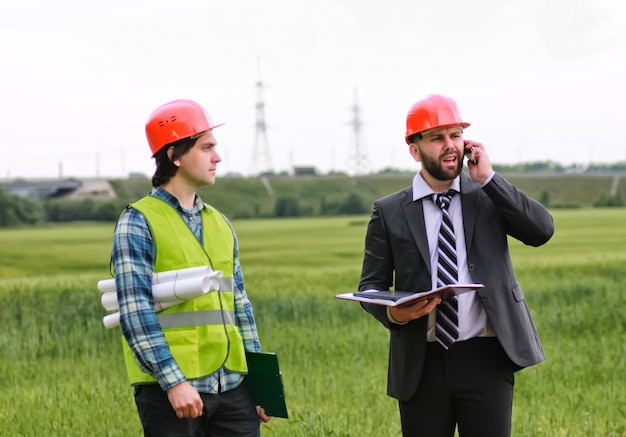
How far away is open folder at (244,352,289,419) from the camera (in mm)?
3686

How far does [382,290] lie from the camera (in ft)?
13.0

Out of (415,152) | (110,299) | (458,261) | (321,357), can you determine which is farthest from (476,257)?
(321,357)

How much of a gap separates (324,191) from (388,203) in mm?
71462

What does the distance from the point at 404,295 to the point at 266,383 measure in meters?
0.74

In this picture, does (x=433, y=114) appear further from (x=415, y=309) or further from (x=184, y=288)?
(x=184, y=288)

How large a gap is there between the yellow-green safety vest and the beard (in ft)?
3.36

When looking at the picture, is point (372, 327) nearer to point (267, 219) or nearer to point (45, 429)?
point (45, 429)

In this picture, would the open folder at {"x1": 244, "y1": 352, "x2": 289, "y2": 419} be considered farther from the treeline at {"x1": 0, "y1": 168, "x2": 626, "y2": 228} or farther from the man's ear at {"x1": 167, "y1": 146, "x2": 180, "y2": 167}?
the treeline at {"x1": 0, "y1": 168, "x2": 626, "y2": 228}

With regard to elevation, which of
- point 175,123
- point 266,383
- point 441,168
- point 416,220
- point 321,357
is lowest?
point 321,357

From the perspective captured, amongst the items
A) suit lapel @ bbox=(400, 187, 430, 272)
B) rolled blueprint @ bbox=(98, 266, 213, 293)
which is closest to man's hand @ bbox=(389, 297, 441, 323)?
suit lapel @ bbox=(400, 187, 430, 272)

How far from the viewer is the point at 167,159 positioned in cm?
360

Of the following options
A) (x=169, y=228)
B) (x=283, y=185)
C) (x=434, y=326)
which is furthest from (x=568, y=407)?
(x=283, y=185)

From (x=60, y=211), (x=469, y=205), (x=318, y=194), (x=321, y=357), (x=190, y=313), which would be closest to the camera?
(x=190, y=313)

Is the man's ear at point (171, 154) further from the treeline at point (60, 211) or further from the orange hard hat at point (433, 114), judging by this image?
the treeline at point (60, 211)
